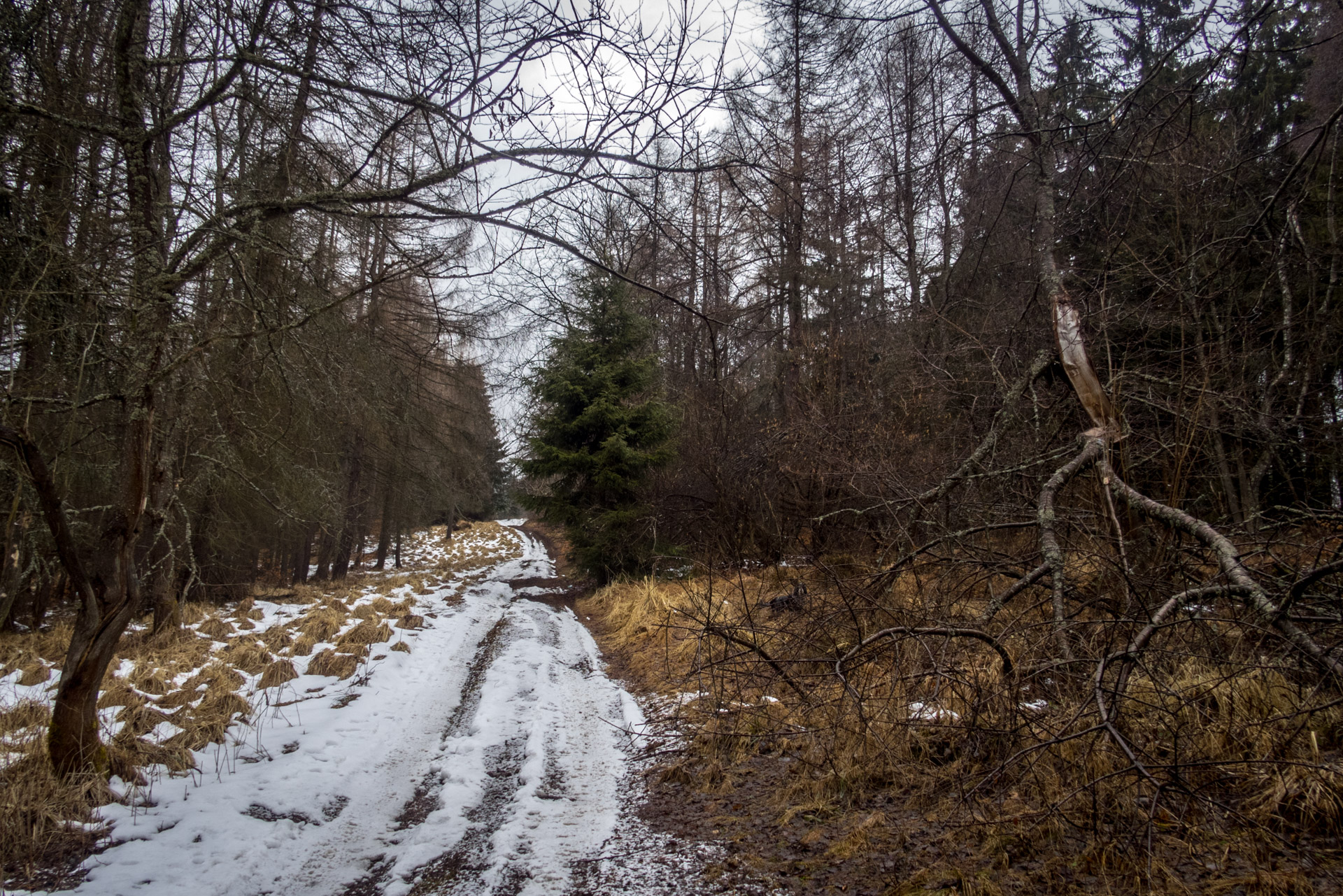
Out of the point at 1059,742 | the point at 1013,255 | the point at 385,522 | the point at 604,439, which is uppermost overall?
the point at 1013,255

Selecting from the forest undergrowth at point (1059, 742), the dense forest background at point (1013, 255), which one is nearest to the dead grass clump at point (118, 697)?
the forest undergrowth at point (1059, 742)

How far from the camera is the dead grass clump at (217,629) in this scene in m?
7.16

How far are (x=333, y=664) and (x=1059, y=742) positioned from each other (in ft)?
20.1

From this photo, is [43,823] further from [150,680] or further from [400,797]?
[150,680]

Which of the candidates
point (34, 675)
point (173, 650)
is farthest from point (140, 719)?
point (173, 650)

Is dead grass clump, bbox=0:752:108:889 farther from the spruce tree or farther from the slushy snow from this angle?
the spruce tree

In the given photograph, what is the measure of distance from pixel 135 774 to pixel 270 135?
367 centimetres

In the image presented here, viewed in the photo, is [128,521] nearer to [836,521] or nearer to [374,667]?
[374,667]

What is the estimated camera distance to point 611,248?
3.18m

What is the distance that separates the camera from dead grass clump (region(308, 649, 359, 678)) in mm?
5758

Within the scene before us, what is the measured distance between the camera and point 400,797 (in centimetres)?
354

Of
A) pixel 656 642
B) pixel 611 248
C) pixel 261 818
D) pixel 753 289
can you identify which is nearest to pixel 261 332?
pixel 611 248

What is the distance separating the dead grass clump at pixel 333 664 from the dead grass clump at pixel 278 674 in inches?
7.2

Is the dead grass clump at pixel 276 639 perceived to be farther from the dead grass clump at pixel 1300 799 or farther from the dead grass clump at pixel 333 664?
the dead grass clump at pixel 1300 799
